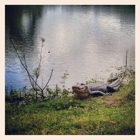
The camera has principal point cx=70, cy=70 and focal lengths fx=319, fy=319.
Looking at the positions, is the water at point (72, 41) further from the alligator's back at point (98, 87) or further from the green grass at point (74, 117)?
the green grass at point (74, 117)

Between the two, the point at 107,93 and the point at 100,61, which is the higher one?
the point at 100,61

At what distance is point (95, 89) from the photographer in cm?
616

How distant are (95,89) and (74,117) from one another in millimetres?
1225

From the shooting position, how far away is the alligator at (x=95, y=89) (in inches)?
232

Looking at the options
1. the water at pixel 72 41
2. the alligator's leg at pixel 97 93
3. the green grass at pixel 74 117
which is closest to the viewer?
the green grass at pixel 74 117

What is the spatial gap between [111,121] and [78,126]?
1.76 feet

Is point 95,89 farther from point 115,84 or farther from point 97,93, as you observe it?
point 115,84

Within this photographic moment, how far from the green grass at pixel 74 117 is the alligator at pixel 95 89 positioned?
0.59 ft

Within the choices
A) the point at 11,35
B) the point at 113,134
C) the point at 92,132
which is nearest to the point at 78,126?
the point at 92,132

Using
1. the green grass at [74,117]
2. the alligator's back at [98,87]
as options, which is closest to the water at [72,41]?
the alligator's back at [98,87]

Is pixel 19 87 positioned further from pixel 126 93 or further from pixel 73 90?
pixel 126 93

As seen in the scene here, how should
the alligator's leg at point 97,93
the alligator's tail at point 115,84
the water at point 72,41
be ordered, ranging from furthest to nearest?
the alligator's tail at point 115,84, the alligator's leg at point 97,93, the water at point 72,41

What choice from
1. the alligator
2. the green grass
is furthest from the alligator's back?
the green grass

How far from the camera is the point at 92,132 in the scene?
4.77 m
